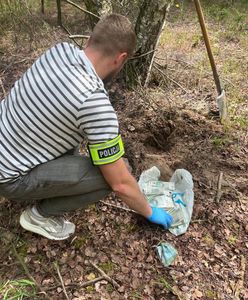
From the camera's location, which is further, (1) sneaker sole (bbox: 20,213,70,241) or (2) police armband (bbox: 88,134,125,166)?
(1) sneaker sole (bbox: 20,213,70,241)

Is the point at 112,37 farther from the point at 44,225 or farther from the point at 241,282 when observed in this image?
the point at 241,282

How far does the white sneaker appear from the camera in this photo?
227 centimetres

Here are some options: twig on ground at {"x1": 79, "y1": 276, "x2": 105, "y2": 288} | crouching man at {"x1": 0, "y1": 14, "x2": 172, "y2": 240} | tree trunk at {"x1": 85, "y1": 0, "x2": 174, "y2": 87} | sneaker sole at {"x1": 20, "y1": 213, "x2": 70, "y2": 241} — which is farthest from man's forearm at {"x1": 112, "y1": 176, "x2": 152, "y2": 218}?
tree trunk at {"x1": 85, "y1": 0, "x2": 174, "y2": 87}

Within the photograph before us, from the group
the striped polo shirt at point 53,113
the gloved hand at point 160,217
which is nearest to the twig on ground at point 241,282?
the gloved hand at point 160,217

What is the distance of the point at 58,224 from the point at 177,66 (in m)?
2.76

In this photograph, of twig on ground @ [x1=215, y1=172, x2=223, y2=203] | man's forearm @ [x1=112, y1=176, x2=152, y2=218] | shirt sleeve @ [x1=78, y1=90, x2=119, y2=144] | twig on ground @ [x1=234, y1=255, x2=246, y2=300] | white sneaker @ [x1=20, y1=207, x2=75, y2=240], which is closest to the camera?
shirt sleeve @ [x1=78, y1=90, x2=119, y2=144]

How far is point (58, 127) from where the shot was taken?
6.08ft

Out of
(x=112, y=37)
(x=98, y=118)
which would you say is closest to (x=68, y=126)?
(x=98, y=118)

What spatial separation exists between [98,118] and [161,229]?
1033 mm

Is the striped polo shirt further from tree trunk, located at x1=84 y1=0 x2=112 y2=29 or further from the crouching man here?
tree trunk, located at x1=84 y1=0 x2=112 y2=29

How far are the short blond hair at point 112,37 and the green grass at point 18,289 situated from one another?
1.35 metres

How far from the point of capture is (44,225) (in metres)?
2.28

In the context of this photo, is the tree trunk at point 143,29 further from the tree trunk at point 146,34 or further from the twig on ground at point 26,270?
the twig on ground at point 26,270

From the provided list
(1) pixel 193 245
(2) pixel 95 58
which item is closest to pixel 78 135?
(2) pixel 95 58
